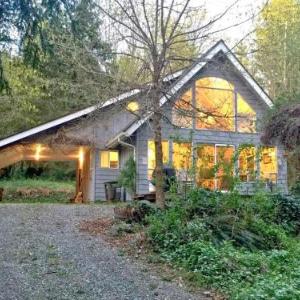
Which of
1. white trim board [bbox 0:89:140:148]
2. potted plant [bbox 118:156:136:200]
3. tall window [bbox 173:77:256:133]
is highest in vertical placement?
tall window [bbox 173:77:256:133]

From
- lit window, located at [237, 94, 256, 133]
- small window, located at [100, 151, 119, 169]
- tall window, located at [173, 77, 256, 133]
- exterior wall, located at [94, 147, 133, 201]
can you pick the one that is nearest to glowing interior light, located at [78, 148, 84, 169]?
small window, located at [100, 151, 119, 169]

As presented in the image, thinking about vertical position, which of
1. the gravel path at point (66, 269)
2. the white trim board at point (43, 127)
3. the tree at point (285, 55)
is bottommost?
the gravel path at point (66, 269)

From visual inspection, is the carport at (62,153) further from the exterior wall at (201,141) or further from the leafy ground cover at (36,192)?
the exterior wall at (201,141)

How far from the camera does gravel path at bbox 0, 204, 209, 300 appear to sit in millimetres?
5184

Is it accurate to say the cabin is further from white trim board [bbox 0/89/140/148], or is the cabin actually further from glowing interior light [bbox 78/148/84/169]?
glowing interior light [bbox 78/148/84/169]

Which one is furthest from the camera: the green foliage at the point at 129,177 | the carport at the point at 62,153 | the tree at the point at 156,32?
the carport at the point at 62,153

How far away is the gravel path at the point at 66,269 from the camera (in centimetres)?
518

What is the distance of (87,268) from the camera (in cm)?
615

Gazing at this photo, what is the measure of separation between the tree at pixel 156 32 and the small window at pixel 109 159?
7307 millimetres

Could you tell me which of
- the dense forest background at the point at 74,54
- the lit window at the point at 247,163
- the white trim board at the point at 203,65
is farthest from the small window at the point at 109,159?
the lit window at the point at 247,163

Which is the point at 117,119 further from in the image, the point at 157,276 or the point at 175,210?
the point at 157,276

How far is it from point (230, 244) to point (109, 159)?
34.1 ft

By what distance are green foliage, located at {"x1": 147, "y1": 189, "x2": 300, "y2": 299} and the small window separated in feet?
28.0

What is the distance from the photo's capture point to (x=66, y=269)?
605cm
